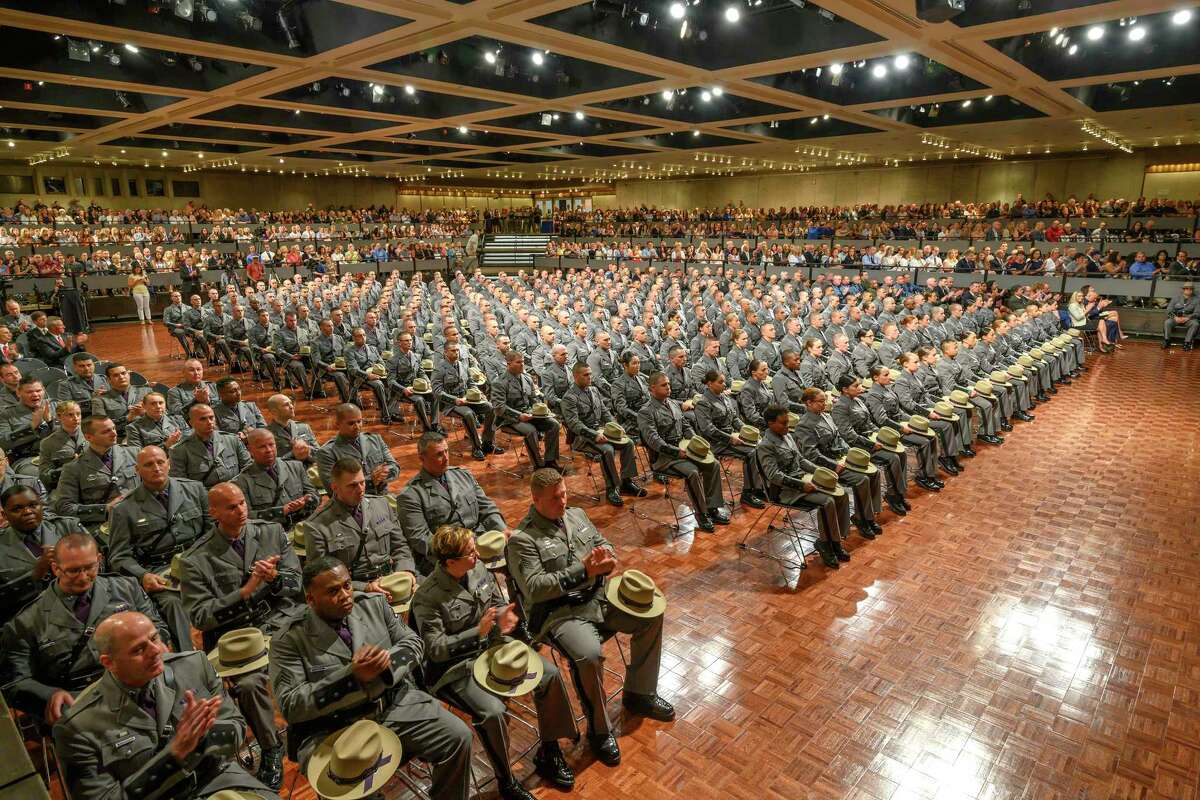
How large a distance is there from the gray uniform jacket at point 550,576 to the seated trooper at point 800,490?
237 centimetres

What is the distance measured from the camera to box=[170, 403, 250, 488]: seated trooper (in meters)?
5.11

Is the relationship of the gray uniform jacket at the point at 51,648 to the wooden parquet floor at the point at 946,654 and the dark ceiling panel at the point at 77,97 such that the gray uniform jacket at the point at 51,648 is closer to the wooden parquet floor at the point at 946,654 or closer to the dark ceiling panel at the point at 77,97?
the wooden parquet floor at the point at 946,654

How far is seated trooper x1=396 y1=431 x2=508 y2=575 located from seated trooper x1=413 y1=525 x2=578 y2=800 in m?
1.00

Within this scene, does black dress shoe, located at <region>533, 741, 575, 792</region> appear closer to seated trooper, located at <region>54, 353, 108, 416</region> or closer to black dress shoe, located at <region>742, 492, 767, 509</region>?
black dress shoe, located at <region>742, 492, 767, 509</region>

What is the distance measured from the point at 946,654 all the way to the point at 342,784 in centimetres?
379

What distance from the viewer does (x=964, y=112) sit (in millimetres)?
15461

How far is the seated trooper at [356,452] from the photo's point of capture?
5086 millimetres

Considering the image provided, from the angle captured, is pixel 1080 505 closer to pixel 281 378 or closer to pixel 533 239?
pixel 281 378

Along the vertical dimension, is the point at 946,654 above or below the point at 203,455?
below

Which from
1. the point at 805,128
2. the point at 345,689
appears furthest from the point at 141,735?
the point at 805,128

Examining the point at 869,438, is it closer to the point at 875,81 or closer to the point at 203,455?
the point at 203,455

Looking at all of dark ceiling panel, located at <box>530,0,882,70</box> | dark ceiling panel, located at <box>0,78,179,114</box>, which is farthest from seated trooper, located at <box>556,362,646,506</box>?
dark ceiling panel, located at <box>0,78,179,114</box>

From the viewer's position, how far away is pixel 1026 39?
1015 cm

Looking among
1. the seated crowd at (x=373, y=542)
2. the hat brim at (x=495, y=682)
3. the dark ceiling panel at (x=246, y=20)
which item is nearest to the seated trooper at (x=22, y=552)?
the seated crowd at (x=373, y=542)
